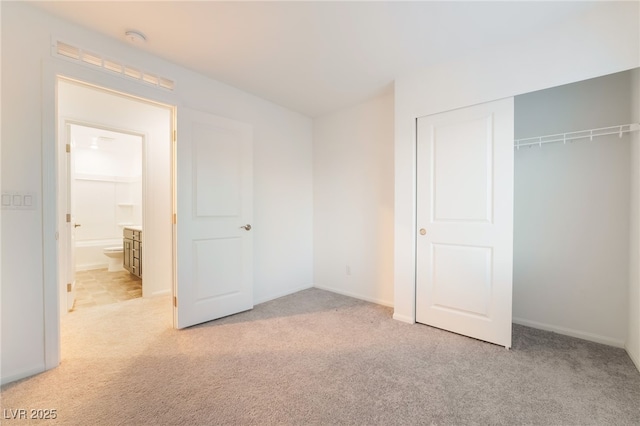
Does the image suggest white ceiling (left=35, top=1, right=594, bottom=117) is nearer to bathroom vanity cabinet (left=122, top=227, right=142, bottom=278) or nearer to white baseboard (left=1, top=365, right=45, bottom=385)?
white baseboard (left=1, top=365, right=45, bottom=385)

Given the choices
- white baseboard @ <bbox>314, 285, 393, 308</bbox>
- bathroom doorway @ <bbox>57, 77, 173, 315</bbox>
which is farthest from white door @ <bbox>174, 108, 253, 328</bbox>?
white baseboard @ <bbox>314, 285, 393, 308</bbox>

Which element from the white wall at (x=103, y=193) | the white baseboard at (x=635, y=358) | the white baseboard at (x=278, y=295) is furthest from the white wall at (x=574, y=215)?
the white wall at (x=103, y=193)

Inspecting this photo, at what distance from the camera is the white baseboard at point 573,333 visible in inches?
87.8

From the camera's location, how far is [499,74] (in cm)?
223

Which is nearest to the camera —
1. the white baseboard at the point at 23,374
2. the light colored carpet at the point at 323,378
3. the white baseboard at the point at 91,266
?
the light colored carpet at the point at 323,378

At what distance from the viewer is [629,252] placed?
7.13 feet

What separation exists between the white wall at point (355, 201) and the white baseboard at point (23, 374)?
9.52ft

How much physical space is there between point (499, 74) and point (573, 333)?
2.40m

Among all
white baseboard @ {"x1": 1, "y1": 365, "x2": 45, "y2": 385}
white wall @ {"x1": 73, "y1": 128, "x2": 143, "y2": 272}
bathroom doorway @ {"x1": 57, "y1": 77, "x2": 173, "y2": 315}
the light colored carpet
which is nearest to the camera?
the light colored carpet

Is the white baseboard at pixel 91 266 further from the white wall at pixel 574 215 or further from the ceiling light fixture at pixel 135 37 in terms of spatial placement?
the white wall at pixel 574 215

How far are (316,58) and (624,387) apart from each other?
3346 millimetres

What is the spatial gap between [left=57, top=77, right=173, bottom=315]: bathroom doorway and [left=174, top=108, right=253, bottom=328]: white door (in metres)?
0.20

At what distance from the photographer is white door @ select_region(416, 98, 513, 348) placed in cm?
224

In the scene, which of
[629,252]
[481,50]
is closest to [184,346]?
[481,50]
